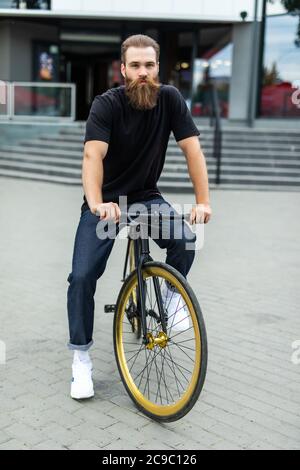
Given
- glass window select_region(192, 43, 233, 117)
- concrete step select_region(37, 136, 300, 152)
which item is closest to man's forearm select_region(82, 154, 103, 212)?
concrete step select_region(37, 136, 300, 152)

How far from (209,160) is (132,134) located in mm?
11129

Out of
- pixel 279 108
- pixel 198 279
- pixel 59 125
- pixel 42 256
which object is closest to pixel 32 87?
pixel 59 125

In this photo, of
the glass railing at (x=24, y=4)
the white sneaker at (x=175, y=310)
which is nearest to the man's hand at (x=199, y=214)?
the white sneaker at (x=175, y=310)

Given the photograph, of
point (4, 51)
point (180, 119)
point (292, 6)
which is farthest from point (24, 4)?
point (180, 119)

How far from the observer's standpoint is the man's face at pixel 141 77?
3.22m

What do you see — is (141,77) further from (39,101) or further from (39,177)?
(39,101)

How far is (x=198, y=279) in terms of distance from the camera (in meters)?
5.96

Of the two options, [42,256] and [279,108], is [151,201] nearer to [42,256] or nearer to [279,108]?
[42,256]

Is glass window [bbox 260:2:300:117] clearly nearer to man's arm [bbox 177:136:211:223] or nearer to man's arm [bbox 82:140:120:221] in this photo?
man's arm [bbox 177:136:211:223]

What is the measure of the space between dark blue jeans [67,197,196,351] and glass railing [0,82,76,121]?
14720mm

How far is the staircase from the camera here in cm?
1343

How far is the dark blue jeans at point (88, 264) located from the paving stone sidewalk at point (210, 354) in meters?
0.42

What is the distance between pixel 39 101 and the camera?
17766mm

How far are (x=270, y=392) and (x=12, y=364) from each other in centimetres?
158
